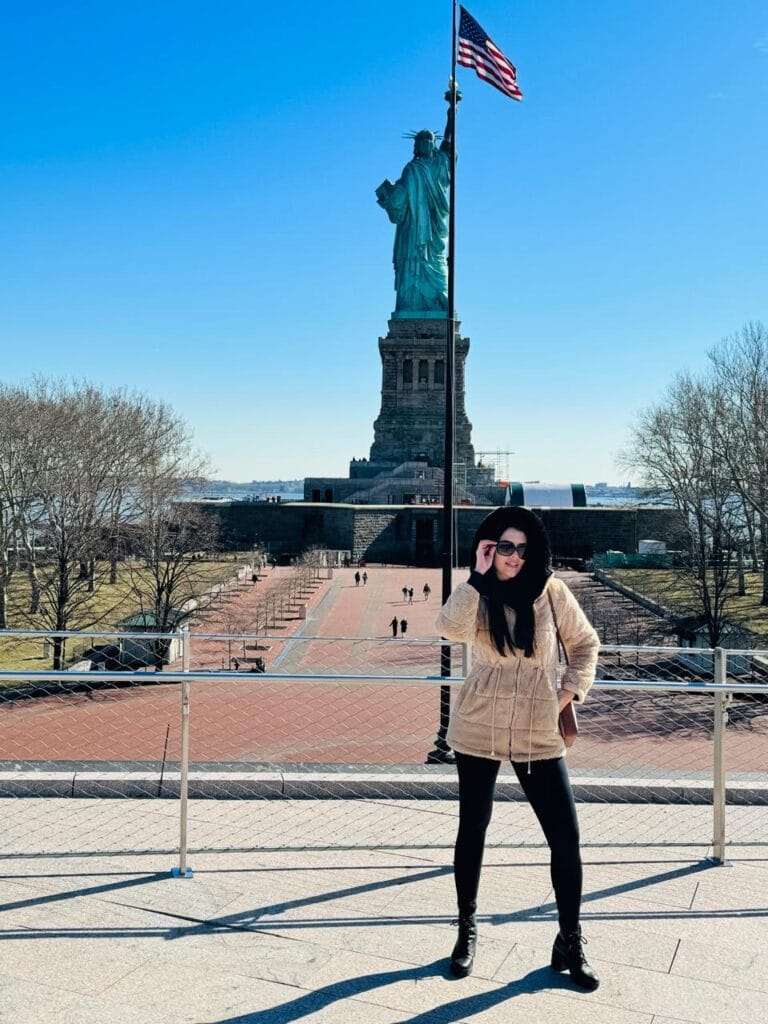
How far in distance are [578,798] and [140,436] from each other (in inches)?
1767

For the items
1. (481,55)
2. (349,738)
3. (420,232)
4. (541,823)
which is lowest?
(349,738)

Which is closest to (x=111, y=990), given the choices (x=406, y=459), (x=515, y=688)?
(x=515, y=688)

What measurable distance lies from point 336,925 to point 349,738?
1368 cm

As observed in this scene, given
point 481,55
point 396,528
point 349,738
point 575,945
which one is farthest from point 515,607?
point 396,528

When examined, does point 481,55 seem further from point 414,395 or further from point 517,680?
point 414,395

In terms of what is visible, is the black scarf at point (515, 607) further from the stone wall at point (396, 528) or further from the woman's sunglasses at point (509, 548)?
the stone wall at point (396, 528)

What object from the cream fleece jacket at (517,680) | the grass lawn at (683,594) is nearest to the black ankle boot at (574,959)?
the cream fleece jacket at (517,680)

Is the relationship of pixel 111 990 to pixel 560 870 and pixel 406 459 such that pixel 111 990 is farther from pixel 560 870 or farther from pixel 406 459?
pixel 406 459

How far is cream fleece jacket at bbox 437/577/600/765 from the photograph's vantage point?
369cm

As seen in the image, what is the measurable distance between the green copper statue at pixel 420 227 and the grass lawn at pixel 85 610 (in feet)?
77.7

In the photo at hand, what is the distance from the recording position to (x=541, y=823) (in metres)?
3.75

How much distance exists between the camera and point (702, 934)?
4.05 metres

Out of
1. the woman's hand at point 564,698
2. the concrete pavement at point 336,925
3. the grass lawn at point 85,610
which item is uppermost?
the woman's hand at point 564,698

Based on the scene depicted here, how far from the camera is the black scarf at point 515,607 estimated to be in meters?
3.70
